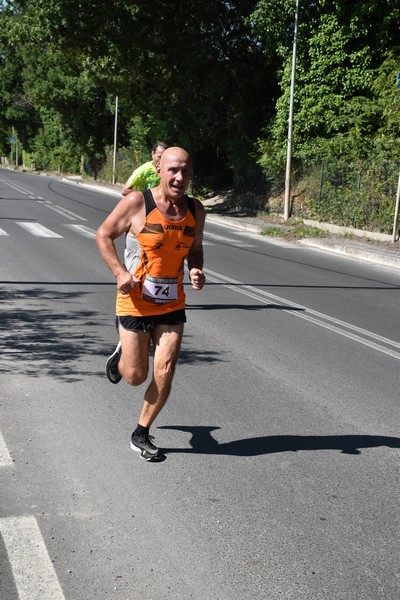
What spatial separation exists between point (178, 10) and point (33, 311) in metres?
25.1

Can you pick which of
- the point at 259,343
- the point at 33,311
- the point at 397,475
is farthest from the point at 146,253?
the point at 33,311

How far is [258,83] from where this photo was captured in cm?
3238

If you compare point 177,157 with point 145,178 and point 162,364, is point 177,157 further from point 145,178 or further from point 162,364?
point 145,178

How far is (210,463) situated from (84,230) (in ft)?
51.9

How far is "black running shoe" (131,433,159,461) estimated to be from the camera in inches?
192

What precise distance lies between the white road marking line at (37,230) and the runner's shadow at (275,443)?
531 inches

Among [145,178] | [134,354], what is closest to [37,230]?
[145,178]

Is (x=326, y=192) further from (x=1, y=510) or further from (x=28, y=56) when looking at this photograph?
(x=28, y=56)

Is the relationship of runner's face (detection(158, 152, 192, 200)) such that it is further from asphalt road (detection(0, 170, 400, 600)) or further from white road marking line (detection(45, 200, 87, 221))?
white road marking line (detection(45, 200, 87, 221))

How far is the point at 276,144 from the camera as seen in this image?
28.6m

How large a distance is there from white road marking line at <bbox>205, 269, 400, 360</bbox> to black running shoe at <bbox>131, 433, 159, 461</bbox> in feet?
12.5

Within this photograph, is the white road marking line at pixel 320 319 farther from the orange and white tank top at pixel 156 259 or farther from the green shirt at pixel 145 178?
the orange and white tank top at pixel 156 259

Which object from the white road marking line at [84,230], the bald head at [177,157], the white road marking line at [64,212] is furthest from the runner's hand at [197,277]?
the white road marking line at [64,212]

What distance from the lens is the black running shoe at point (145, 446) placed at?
192 inches
